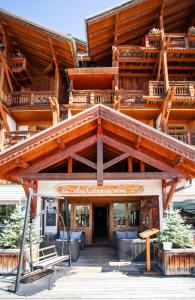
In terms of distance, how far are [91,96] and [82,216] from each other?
7.07 meters

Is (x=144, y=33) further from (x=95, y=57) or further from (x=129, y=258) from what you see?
(x=129, y=258)

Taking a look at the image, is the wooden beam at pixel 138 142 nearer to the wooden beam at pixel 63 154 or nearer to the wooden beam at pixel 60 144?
the wooden beam at pixel 63 154

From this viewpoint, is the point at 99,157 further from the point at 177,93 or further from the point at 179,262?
the point at 177,93

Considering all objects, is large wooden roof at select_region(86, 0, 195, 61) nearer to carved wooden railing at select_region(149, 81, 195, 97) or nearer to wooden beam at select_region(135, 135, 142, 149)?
carved wooden railing at select_region(149, 81, 195, 97)

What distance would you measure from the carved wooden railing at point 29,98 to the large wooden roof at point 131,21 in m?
4.43

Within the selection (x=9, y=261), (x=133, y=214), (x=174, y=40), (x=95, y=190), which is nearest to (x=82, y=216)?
(x=133, y=214)

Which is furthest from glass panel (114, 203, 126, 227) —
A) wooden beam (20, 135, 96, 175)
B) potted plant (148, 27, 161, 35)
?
potted plant (148, 27, 161, 35)

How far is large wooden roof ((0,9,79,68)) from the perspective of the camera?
14539 millimetres

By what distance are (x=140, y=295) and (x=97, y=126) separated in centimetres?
468

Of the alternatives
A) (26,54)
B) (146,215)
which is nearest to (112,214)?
(146,215)

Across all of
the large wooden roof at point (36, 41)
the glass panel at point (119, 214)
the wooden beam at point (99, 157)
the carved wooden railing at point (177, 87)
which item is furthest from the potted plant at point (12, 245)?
the large wooden roof at point (36, 41)

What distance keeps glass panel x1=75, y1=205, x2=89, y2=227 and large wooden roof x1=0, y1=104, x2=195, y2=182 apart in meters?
6.11

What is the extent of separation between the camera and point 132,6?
1519 centimetres

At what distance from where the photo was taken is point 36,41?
15.6 metres
